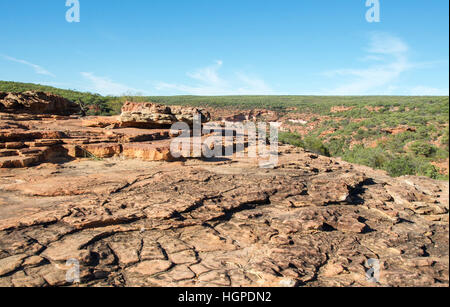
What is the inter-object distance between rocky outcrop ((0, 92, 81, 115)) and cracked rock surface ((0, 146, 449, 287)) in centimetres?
618

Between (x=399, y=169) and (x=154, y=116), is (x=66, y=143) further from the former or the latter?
(x=399, y=169)

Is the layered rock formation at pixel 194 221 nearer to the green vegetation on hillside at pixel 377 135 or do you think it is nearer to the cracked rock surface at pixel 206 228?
the cracked rock surface at pixel 206 228

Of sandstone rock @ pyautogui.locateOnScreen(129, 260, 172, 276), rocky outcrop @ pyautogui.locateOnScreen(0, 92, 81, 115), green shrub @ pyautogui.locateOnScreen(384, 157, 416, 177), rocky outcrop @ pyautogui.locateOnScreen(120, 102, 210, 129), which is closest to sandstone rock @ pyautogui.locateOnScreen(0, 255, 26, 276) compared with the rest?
sandstone rock @ pyautogui.locateOnScreen(129, 260, 172, 276)

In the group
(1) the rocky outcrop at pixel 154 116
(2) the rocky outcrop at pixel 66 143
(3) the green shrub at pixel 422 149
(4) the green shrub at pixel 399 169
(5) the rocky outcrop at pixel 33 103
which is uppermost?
(5) the rocky outcrop at pixel 33 103

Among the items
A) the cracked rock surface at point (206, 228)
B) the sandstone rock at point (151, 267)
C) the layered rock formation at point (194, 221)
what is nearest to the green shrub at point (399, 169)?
the layered rock formation at point (194, 221)

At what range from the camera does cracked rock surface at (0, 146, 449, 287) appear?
4.10 meters

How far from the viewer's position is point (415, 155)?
828 inches

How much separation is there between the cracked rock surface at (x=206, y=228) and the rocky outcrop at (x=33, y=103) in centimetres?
618

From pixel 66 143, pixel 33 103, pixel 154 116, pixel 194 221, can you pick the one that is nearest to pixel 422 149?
pixel 154 116

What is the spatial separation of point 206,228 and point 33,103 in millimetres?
10767

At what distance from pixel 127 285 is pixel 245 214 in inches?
107

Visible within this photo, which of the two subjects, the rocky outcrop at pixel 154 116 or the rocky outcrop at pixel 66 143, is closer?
the rocky outcrop at pixel 66 143

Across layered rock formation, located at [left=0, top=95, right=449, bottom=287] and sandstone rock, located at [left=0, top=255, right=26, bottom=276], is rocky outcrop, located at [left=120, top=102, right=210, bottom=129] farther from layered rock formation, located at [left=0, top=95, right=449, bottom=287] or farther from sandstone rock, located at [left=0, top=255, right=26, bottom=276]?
sandstone rock, located at [left=0, top=255, right=26, bottom=276]

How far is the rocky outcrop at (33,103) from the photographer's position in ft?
36.8
